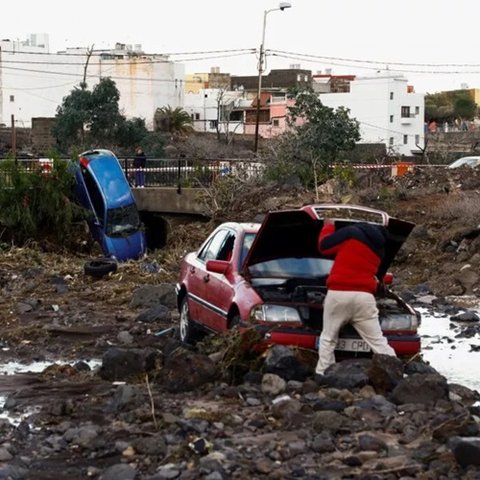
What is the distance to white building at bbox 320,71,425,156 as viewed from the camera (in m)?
85.5

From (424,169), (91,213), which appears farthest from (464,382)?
(424,169)

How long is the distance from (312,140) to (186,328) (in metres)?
19.7

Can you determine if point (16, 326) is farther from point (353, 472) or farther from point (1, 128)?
point (1, 128)

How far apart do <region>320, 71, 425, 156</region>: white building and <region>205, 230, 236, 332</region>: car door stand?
7287 centimetres

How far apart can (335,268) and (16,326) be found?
7.86 meters

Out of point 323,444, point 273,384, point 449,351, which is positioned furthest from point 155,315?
point 323,444

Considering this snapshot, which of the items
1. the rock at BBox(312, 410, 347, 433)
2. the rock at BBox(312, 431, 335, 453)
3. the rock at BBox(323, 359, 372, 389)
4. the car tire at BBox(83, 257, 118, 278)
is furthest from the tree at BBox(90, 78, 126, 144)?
the rock at BBox(312, 431, 335, 453)

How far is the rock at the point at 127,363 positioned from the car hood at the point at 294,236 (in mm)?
1860

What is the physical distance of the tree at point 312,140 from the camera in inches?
1228

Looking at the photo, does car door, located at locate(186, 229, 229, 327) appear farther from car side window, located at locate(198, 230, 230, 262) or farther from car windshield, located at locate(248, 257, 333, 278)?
car windshield, located at locate(248, 257, 333, 278)

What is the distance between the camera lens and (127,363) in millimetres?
10727

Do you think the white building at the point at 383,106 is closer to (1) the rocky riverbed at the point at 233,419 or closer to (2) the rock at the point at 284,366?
(1) the rocky riverbed at the point at 233,419

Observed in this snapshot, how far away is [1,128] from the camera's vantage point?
232ft

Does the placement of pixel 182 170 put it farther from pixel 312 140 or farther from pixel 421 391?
pixel 421 391
